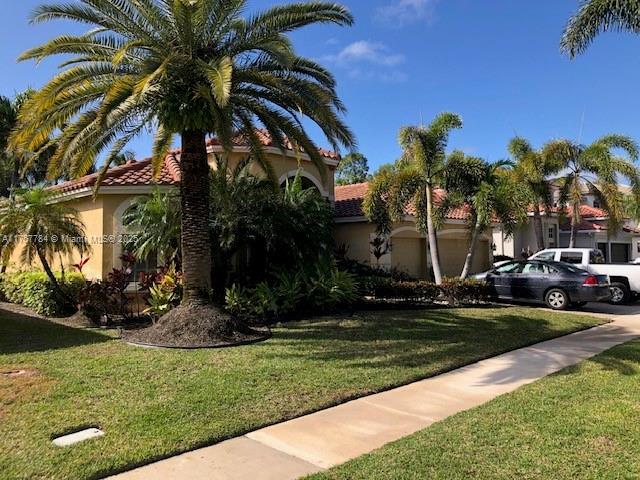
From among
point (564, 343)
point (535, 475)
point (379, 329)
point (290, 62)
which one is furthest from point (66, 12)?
point (564, 343)

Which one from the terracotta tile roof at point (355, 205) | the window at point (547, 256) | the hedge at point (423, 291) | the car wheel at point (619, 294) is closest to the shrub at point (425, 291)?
the hedge at point (423, 291)

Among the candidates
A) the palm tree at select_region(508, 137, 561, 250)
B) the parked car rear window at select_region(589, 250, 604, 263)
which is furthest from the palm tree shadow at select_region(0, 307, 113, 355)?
the palm tree at select_region(508, 137, 561, 250)

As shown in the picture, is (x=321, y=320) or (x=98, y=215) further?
(x=98, y=215)

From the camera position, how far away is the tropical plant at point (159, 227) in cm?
1362

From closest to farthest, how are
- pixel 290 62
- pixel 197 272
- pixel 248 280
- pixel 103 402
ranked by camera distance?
pixel 103 402, pixel 290 62, pixel 197 272, pixel 248 280

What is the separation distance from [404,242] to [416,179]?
17.1ft

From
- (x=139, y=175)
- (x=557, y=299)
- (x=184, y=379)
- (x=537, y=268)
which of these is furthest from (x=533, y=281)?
(x=139, y=175)

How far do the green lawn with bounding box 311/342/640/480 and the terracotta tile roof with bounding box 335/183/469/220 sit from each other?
39.5ft

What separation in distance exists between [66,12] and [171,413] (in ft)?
Answer: 26.2

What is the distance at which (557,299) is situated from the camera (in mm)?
16031

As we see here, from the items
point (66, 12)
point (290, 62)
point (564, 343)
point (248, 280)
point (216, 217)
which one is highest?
point (66, 12)

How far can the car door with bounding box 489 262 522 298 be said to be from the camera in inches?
669

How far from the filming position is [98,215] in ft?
51.8

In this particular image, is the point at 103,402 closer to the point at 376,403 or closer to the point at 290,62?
the point at 376,403
